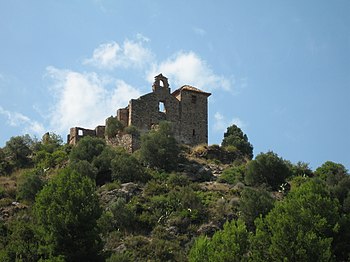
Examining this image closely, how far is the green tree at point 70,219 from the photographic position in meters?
31.0

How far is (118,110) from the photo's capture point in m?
52.5

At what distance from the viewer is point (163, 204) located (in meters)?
39.7

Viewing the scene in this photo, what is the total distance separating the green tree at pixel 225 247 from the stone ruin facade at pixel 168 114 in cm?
2080

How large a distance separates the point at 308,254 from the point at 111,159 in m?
19.1

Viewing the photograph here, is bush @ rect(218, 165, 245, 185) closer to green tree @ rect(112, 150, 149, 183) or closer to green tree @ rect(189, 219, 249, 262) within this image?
green tree @ rect(112, 150, 149, 183)

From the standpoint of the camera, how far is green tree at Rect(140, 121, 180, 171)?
4591 cm

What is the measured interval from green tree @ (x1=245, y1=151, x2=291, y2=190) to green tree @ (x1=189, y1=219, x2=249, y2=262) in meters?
13.1

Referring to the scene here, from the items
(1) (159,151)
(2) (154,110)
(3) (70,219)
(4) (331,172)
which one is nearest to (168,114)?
(2) (154,110)

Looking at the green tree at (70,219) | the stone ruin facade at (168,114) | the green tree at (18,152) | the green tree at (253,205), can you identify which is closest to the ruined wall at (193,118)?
the stone ruin facade at (168,114)

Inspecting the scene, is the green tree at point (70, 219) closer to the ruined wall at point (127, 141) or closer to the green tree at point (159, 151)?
the green tree at point (159, 151)

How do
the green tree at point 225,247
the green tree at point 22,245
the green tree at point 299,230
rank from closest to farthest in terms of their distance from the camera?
the green tree at point 299,230 < the green tree at point 225,247 < the green tree at point 22,245

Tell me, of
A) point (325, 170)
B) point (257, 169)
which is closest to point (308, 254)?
point (257, 169)

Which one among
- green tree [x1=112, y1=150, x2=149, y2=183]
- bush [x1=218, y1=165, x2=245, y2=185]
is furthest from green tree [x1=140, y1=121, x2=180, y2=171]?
bush [x1=218, y1=165, x2=245, y2=185]

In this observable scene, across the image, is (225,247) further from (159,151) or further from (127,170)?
(159,151)
